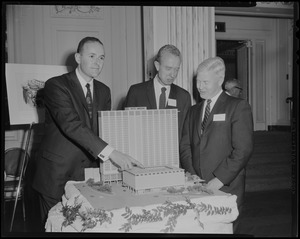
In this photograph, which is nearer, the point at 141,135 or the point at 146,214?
the point at 146,214

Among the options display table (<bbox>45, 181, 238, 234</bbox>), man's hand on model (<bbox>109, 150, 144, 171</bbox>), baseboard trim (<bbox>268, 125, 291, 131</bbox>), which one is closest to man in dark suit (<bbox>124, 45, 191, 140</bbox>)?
man's hand on model (<bbox>109, 150, 144, 171</bbox>)

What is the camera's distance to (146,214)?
4.89 feet

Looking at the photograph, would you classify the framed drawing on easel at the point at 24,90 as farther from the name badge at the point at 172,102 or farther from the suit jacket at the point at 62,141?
the name badge at the point at 172,102

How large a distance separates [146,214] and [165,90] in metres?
1.43

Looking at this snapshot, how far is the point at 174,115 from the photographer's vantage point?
2.02 meters

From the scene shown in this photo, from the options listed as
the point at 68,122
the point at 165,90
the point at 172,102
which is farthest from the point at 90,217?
the point at 165,90

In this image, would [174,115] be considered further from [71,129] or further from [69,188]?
[69,188]

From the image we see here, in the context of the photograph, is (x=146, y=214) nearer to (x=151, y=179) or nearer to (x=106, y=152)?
(x=151, y=179)

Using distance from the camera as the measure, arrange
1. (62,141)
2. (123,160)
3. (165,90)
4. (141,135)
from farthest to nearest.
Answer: (165,90) < (62,141) < (141,135) < (123,160)

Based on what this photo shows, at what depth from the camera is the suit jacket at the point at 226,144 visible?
198 centimetres

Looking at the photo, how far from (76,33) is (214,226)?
4.07 m

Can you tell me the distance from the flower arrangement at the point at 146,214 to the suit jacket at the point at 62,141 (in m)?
0.62

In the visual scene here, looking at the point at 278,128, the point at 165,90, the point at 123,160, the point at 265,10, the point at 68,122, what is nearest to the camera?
the point at 123,160

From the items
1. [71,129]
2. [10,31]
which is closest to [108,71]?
[10,31]
